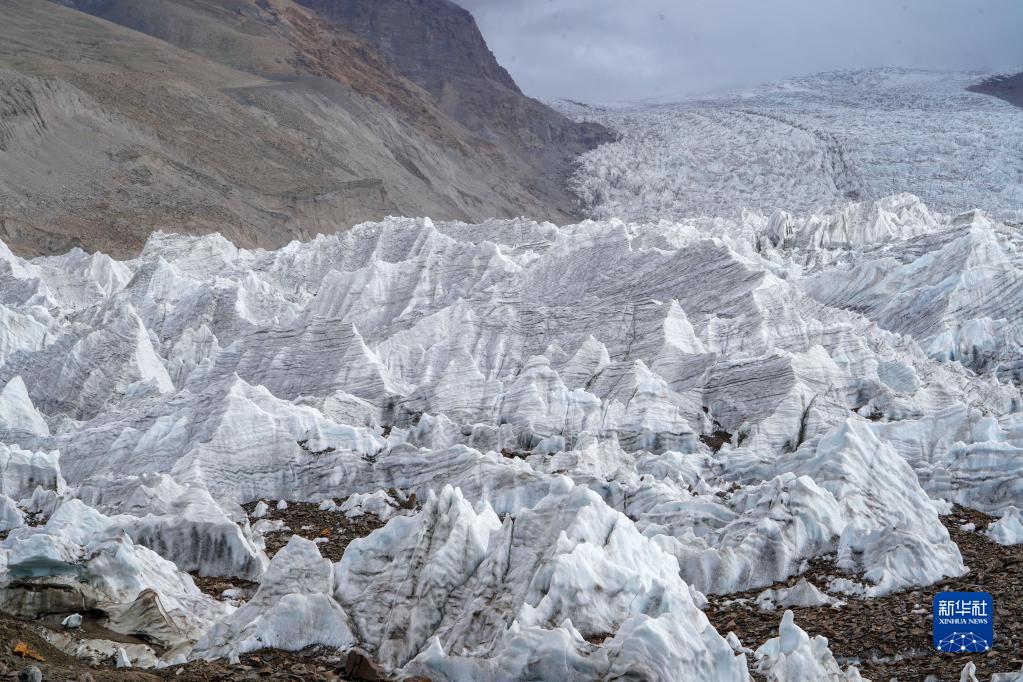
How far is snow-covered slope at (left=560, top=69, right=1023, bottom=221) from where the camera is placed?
109m

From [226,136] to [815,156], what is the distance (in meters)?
59.3

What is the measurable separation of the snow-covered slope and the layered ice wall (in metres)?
52.0

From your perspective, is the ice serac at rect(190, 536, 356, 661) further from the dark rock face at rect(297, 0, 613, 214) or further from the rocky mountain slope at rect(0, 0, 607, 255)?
the dark rock face at rect(297, 0, 613, 214)

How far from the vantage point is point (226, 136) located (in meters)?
117

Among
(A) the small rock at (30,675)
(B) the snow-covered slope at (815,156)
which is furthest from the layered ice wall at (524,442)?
(B) the snow-covered slope at (815,156)

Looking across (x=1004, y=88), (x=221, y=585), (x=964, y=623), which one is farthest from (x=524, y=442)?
(x=1004, y=88)

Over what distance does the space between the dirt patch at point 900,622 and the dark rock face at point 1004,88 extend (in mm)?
150814

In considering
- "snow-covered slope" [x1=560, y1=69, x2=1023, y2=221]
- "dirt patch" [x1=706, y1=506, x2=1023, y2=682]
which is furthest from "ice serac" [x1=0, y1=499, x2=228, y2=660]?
"snow-covered slope" [x1=560, y1=69, x2=1023, y2=221]

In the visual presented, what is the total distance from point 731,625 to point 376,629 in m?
4.80

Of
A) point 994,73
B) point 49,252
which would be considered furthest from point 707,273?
point 994,73

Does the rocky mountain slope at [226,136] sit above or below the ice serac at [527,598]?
above

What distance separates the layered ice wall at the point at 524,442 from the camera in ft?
45.4

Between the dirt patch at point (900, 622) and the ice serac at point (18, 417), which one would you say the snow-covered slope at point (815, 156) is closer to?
the ice serac at point (18, 417)

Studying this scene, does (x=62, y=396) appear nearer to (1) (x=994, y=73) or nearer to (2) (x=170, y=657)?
(2) (x=170, y=657)
